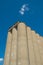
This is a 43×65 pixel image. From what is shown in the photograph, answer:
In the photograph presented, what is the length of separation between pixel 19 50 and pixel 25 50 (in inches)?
33.3

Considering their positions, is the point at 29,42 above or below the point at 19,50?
above

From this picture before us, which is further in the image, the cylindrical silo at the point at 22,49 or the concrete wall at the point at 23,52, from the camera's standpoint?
the concrete wall at the point at 23,52

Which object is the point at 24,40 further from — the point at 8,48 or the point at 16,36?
the point at 8,48

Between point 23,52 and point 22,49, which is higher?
point 22,49

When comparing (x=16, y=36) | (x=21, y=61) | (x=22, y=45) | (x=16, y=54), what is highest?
(x=16, y=36)

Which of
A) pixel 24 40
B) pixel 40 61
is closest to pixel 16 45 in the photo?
pixel 24 40

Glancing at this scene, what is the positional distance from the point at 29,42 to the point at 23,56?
3.56 meters

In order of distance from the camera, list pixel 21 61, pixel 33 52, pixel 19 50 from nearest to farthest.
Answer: pixel 21 61, pixel 19 50, pixel 33 52

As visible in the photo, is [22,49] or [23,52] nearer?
[23,52]

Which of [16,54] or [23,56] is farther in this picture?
[16,54]

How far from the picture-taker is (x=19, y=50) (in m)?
17.8

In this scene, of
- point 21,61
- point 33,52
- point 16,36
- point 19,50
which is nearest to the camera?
point 21,61

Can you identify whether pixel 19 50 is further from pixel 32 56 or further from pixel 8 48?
pixel 8 48

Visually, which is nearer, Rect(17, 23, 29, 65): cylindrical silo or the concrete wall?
Rect(17, 23, 29, 65): cylindrical silo
